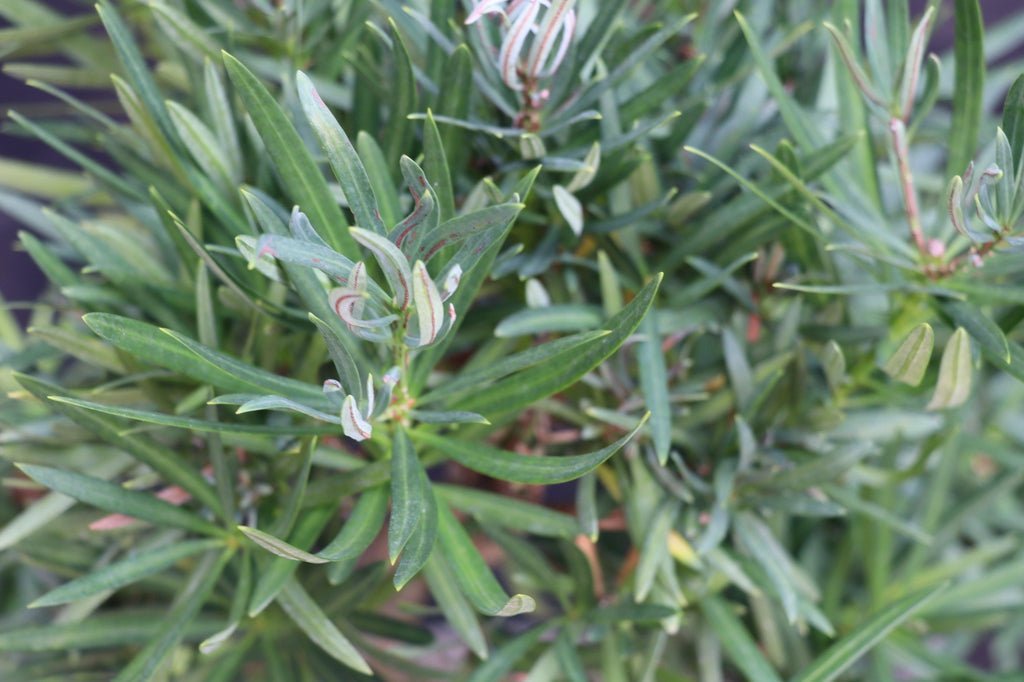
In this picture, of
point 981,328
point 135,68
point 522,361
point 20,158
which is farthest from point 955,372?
point 20,158

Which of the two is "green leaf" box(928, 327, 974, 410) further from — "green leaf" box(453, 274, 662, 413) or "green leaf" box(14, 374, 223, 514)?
"green leaf" box(14, 374, 223, 514)

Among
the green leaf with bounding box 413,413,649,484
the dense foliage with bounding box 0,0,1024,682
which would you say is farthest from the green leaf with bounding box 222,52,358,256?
the green leaf with bounding box 413,413,649,484

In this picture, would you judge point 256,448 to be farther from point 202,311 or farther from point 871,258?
point 871,258

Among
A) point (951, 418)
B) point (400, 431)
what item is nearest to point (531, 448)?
point (400, 431)

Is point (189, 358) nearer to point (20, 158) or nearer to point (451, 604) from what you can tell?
point (451, 604)

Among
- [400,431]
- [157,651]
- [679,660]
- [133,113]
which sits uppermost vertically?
[133,113]

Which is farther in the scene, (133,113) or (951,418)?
(951,418)
